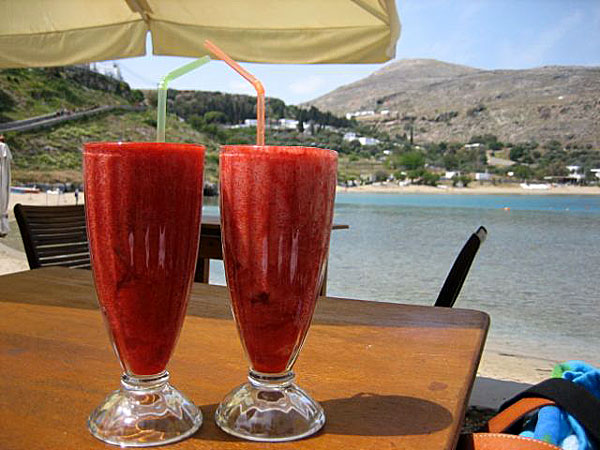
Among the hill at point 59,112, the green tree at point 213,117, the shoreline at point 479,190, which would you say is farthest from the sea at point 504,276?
the shoreline at point 479,190

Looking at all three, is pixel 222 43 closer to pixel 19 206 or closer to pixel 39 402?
pixel 19 206

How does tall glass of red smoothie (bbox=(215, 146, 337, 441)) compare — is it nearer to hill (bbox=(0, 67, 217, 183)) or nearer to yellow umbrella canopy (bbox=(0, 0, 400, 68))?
yellow umbrella canopy (bbox=(0, 0, 400, 68))

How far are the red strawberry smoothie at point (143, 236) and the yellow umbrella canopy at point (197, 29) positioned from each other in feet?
5.01

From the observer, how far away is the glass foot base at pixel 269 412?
39 cm

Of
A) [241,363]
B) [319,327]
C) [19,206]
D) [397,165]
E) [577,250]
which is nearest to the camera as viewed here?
[241,363]

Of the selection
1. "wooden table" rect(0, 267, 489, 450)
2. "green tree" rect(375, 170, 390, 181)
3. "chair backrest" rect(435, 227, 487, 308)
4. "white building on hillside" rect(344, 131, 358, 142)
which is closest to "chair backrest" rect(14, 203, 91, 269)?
"wooden table" rect(0, 267, 489, 450)

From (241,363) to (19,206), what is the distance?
1446mm

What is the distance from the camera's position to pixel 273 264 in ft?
1.23

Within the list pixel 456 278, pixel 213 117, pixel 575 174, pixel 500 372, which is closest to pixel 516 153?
pixel 575 174

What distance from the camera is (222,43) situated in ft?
6.61

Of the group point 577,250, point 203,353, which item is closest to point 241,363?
point 203,353

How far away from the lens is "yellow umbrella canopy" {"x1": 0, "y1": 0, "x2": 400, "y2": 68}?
188 cm

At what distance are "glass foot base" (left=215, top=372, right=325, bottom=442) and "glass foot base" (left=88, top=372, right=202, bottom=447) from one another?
3 cm

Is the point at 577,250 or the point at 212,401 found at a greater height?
the point at 212,401
